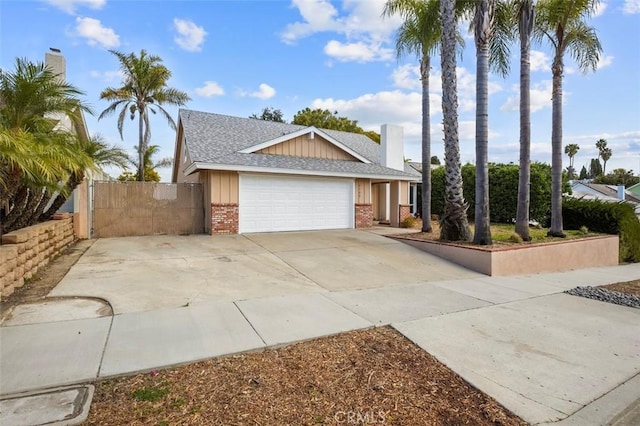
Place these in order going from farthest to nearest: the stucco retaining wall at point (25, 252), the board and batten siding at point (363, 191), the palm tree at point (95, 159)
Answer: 1. the board and batten siding at point (363, 191)
2. the palm tree at point (95, 159)
3. the stucco retaining wall at point (25, 252)

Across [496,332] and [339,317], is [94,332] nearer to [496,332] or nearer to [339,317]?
[339,317]

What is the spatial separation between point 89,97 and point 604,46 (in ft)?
54.2

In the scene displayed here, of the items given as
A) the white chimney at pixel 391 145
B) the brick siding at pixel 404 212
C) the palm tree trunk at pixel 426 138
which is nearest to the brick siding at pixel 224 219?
the palm tree trunk at pixel 426 138

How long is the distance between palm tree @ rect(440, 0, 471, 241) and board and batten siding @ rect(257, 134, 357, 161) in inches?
227

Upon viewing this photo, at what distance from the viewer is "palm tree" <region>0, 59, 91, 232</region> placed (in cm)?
559

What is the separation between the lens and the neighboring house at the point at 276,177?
12320 mm

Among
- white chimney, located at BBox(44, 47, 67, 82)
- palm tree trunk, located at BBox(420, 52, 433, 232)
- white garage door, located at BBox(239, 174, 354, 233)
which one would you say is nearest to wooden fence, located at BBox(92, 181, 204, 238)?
white garage door, located at BBox(239, 174, 354, 233)

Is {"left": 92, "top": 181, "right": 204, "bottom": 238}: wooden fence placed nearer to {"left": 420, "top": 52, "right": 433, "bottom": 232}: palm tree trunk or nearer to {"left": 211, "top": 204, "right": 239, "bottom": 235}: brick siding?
{"left": 211, "top": 204, "right": 239, "bottom": 235}: brick siding

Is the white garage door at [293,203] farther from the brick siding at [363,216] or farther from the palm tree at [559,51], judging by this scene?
the palm tree at [559,51]

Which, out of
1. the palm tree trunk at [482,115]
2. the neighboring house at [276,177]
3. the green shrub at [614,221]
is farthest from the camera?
the green shrub at [614,221]

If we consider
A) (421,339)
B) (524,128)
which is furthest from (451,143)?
(421,339)

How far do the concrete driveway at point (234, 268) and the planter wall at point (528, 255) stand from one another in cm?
36

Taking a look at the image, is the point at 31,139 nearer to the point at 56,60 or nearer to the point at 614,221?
the point at 56,60

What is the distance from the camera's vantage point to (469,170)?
18969mm
